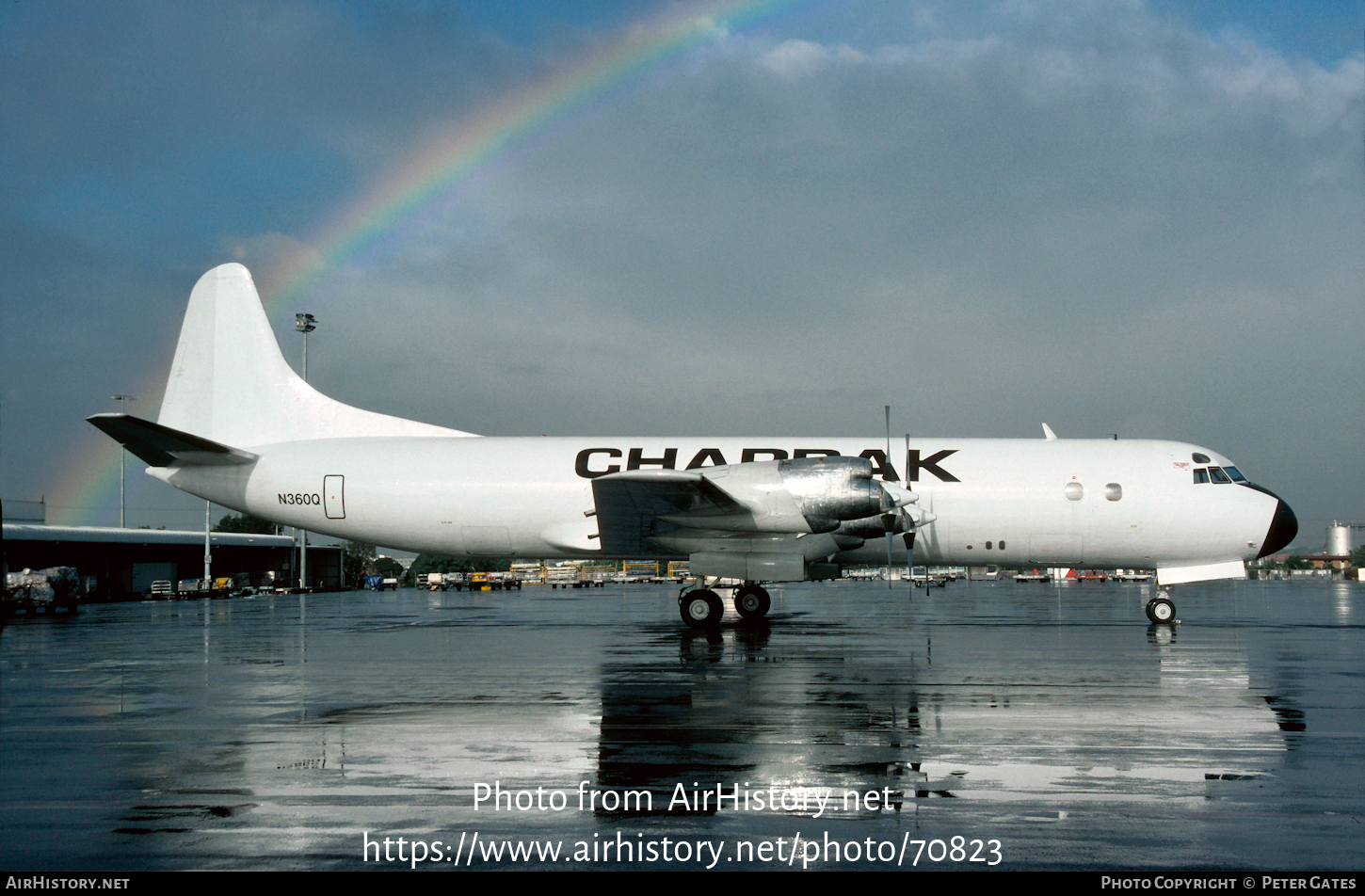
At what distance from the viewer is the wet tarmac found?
204 inches

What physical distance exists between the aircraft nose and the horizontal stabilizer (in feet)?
77.6

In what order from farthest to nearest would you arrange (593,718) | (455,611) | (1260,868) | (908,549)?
(455,611) < (908,549) < (593,718) < (1260,868)

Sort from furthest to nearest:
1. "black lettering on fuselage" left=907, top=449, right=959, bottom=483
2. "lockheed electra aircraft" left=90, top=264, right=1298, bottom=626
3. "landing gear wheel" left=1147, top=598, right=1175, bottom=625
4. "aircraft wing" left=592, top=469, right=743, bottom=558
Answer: "black lettering on fuselage" left=907, top=449, right=959, bottom=483, "landing gear wheel" left=1147, top=598, right=1175, bottom=625, "lockheed electra aircraft" left=90, top=264, right=1298, bottom=626, "aircraft wing" left=592, top=469, right=743, bottom=558

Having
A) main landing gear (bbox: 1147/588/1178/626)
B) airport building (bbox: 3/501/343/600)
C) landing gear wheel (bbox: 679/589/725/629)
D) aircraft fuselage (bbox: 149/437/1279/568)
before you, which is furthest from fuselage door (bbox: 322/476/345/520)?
airport building (bbox: 3/501/343/600)

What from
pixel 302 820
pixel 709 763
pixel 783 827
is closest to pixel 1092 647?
pixel 709 763

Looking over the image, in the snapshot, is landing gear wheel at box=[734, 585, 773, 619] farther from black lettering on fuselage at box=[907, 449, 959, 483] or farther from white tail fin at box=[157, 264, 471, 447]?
white tail fin at box=[157, 264, 471, 447]

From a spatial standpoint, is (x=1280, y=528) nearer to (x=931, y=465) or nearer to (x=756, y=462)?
(x=931, y=465)

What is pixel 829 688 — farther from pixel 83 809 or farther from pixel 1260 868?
pixel 83 809

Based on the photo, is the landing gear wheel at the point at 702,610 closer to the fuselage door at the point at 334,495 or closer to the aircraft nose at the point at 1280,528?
the fuselage door at the point at 334,495

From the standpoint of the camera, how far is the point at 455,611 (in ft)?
101

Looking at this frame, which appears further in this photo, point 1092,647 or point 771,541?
point 771,541

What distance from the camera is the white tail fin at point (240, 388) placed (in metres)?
23.7

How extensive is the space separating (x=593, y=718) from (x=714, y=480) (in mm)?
10414

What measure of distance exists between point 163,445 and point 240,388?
9.50 ft
